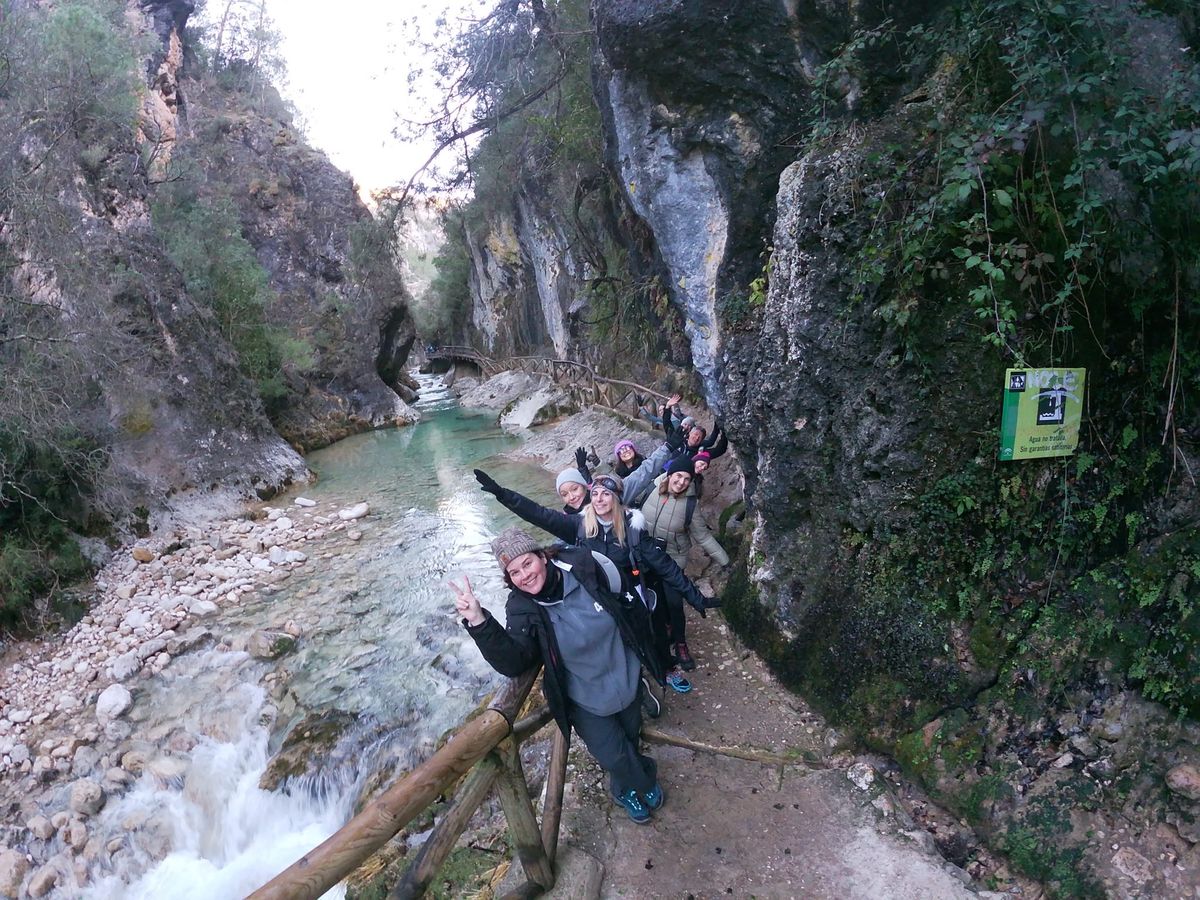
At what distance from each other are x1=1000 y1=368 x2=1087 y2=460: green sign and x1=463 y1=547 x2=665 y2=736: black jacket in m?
2.21

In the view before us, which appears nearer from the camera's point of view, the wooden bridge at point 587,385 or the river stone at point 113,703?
the river stone at point 113,703

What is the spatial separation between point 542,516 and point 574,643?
1.54 m

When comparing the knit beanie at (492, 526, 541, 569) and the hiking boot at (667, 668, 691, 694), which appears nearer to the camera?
the knit beanie at (492, 526, 541, 569)

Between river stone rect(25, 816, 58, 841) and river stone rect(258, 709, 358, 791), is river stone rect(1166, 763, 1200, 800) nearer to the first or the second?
river stone rect(258, 709, 358, 791)

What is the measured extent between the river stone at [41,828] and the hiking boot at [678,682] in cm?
444

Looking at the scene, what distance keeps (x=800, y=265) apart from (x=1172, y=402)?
210 cm

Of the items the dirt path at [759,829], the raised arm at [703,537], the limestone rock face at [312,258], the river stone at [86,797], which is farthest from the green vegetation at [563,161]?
the river stone at [86,797]

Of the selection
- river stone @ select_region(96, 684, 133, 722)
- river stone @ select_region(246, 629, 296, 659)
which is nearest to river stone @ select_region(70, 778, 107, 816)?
river stone @ select_region(96, 684, 133, 722)

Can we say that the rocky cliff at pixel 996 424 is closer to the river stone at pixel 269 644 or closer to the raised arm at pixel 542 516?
the raised arm at pixel 542 516

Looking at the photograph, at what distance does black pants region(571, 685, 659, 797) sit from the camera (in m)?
3.16

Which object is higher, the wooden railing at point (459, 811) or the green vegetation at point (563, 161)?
the green vegetation at point (563, 161)

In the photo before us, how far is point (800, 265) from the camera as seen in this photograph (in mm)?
4273

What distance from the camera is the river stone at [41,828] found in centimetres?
448

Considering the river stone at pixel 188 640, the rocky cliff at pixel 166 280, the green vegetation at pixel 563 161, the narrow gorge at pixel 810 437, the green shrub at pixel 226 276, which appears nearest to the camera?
the narrow gorge at pixel 810 437
